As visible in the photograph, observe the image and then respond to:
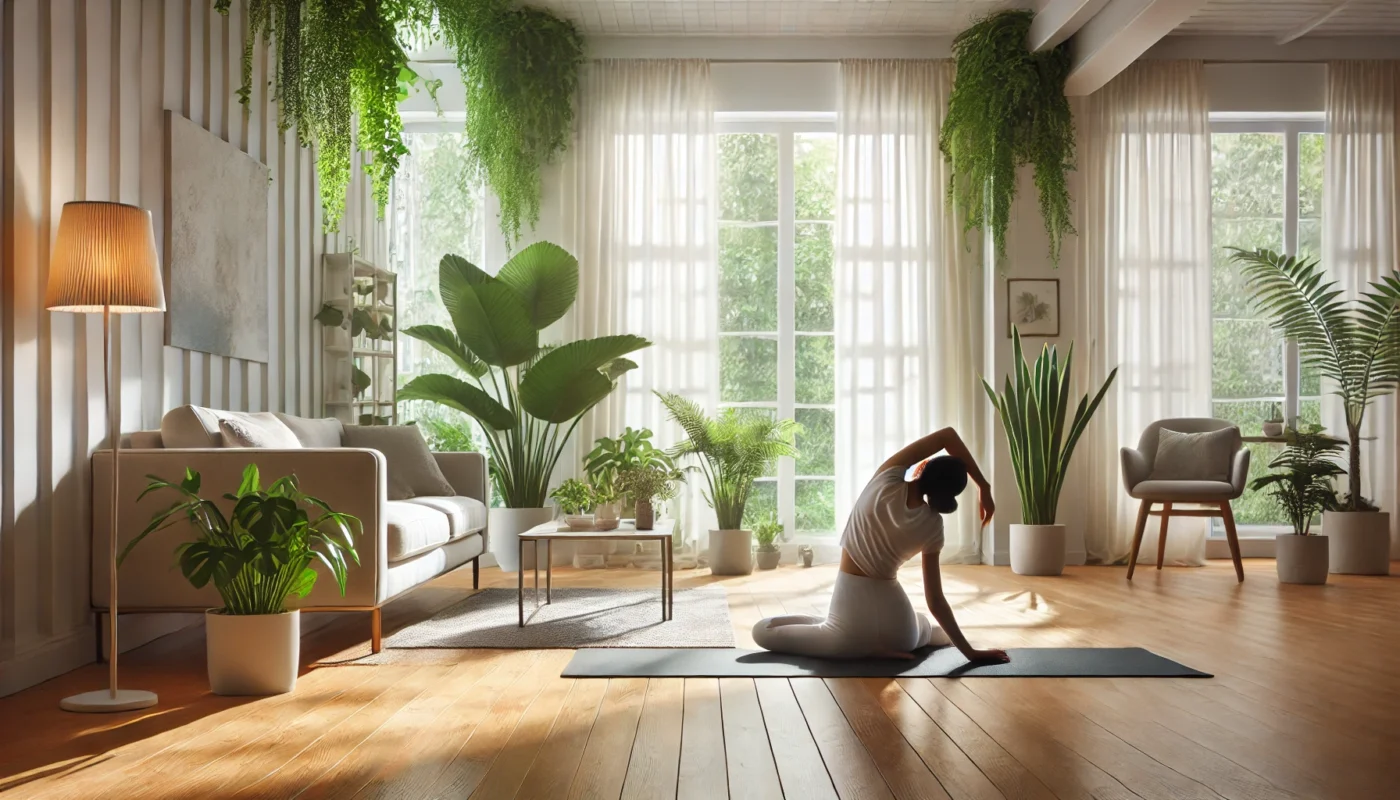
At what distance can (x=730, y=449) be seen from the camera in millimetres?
6402

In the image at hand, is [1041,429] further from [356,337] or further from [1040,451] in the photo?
[356,337]

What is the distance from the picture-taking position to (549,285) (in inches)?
248

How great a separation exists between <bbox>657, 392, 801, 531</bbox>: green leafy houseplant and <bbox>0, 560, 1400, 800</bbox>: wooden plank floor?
2337 millimetres

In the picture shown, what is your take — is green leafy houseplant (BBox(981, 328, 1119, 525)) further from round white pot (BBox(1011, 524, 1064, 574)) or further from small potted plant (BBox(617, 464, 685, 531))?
small potted plant (BBox(617, 464, 685, 531))

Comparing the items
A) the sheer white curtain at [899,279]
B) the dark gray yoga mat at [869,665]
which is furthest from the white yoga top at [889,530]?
the sheer white curtain at [899,279]

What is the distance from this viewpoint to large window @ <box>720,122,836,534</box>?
280 inches

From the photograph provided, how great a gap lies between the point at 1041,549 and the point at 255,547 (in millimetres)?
4415

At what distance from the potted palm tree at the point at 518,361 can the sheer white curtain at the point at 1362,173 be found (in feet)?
14.3

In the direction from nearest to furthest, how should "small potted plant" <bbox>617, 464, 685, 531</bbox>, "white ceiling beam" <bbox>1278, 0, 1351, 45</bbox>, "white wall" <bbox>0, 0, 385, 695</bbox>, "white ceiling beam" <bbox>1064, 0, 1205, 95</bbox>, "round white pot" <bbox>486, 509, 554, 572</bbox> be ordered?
"white wall" <bbox>0, 0, 385, 695</bbox> < "small potted plant" <bbox>617, 464, 685, 531</bbox> < "white ceiling beam" <bbox>1064, 0, 1205, 95</bbox> < "round white pot" <bbox>486, 509, 554, 572</bbox> < "white ceiling beam" <bbox>1278, 0, 1351, 45</bbox>

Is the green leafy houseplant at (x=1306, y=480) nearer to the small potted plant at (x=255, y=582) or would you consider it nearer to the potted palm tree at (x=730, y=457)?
the potted palm tree at (x=730, y=457)

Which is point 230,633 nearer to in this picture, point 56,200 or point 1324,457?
point 56,200

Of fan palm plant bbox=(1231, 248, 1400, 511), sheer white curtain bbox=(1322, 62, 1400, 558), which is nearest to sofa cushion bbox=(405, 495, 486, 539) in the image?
fan palm plant bbox=(1231, 248, 1400, 511)

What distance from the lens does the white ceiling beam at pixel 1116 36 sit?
539 cm

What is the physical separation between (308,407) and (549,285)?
4.67 feet
